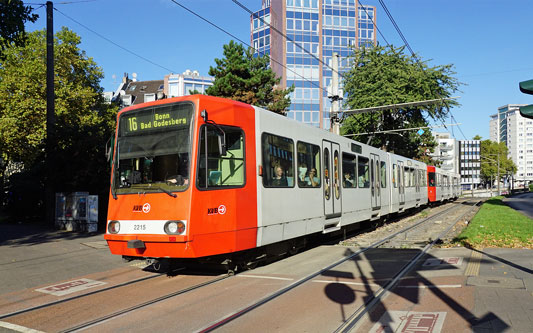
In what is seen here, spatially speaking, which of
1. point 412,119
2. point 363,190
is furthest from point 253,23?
point 363,190

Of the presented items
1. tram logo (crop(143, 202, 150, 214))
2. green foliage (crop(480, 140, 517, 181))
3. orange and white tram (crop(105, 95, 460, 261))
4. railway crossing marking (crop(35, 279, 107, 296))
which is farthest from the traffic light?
green foliage (crop(480, 140, 517, 181))

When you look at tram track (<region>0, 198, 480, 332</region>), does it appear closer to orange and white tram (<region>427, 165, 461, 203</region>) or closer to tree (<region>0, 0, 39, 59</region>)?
tree (<region>0, 0, 39, 59</region>)

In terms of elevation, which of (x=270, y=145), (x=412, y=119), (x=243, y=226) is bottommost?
(x=243, y=226)

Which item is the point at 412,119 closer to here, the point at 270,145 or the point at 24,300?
the point at 270,145

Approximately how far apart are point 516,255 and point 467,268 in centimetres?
204

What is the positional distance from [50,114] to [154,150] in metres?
11.9

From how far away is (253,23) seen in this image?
6850 centimetres

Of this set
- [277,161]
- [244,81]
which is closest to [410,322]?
[277,161]

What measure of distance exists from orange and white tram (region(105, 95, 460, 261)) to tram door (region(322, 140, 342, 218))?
1.76 meters

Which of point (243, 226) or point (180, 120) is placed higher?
point (180, 120)

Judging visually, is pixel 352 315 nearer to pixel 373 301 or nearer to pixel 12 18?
pixel 373 301

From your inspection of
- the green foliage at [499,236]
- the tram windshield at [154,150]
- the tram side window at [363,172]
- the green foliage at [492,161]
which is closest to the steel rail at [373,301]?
the green foliage at [499,236]

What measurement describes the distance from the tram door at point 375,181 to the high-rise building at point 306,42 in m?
46.9

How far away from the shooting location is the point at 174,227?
7410 mm
